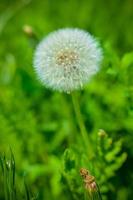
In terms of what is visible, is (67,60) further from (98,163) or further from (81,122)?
(98,163)

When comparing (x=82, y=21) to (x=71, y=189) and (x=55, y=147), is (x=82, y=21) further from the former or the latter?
(x=71, y=189)

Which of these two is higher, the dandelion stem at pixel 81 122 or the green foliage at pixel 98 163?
the dandelion stem at pixel 81 122

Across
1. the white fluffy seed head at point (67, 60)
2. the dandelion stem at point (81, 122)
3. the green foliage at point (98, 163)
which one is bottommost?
the green foliage at point (98, 163)

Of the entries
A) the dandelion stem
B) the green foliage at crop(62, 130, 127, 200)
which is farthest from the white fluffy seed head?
the green foliage at crop(62, 130, 127, 200)

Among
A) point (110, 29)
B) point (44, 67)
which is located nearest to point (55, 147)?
point (44, 67)

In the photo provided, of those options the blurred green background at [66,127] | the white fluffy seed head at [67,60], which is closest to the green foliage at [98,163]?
the blurred green background at [66,127]

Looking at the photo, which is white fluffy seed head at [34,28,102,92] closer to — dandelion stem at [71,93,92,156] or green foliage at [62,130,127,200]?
dandelion stem at [71,93,92,156]

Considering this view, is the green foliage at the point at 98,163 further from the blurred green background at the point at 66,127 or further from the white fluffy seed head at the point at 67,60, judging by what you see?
the white fluffy seed head at the point at 67,60
